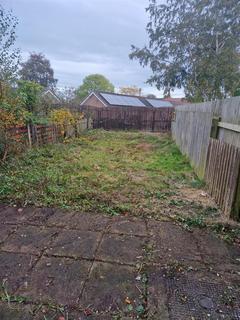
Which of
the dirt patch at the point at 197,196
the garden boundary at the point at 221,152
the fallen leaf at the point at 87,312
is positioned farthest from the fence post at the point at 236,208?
the fallen leaf at the point at 87,312

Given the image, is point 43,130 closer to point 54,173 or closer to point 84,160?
point 84,160

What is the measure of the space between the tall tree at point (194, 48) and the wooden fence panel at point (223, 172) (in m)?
11.5

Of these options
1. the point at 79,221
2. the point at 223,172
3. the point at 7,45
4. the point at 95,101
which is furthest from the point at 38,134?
the point at 95,101

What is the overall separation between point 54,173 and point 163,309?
3590 millimetres

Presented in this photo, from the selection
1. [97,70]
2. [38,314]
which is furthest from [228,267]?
[97,70]

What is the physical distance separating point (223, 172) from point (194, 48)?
46.1ft

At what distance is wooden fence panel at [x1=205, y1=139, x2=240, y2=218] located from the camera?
3031 mm

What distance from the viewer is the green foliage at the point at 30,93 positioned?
21.4 feet

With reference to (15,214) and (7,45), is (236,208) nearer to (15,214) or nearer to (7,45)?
(15,214)

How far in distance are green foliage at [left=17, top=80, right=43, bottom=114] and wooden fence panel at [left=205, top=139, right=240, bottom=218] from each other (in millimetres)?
4971

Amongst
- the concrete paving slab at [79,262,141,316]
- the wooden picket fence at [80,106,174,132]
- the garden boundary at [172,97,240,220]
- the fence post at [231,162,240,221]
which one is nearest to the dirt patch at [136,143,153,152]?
the garden boundary at [172,97,240,220]

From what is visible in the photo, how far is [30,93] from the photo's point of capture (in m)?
6.83

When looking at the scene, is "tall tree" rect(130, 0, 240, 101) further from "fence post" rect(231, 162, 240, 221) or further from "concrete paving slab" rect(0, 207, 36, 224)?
"concrete paving slab" rect(0, 207, 36, 224)

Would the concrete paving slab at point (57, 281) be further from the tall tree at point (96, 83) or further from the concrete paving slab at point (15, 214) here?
the tall tree at point (96, 83)
